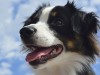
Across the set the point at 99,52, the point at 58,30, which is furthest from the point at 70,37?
the point at 99,52

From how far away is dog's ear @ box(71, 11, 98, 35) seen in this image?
725 centimetres

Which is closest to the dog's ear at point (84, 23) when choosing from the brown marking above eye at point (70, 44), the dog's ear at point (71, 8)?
the dog's ear at point (71, 8)

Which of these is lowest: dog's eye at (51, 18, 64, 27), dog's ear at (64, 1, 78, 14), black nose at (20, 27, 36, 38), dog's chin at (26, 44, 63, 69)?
dog's chin at (26, 44, 63, 69)

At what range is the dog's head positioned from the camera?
258 inches

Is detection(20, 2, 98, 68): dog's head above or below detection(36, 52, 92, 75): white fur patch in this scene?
above

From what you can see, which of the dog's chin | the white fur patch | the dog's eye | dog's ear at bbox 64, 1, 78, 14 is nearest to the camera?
the dog's chin

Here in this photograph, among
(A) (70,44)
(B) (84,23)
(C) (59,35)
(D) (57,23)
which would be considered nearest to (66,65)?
(A) (70,44)

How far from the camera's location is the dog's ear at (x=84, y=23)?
7.25 m

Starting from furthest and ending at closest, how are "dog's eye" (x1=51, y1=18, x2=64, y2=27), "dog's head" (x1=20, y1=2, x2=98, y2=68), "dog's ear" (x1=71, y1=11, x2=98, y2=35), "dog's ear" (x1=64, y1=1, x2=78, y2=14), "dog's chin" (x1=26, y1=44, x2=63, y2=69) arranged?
"dog's ear" (x1=64, y1=1, x2=78, y2=14) → "dog's ear" (x1=71, y1=11, x2=98, y2=35) → "dog's eye" (x1=51, y1=18, x2=64, y2=27) → "dog's head" (x1=20, y1=2, x2=98, y2=68) → "dog's chin" (x1=26, y1=44, x2=63, y2=69)

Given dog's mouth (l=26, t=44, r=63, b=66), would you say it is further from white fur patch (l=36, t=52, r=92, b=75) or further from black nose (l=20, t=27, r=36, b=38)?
black nose (l=20, t=27, r=36, b=38)

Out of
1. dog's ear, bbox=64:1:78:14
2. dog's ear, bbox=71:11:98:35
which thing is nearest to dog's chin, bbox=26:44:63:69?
dog's ear, bbox=71:11:98:35

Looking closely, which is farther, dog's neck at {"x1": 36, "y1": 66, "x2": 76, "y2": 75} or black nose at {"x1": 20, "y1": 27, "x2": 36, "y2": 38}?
dog's neck at {"x1": 36, "y1": 66, "x2": 76, "y2": 75}

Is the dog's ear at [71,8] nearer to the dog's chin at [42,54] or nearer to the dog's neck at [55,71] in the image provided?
the dog's chin at [42,54]

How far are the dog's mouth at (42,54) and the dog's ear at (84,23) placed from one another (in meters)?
0.71
